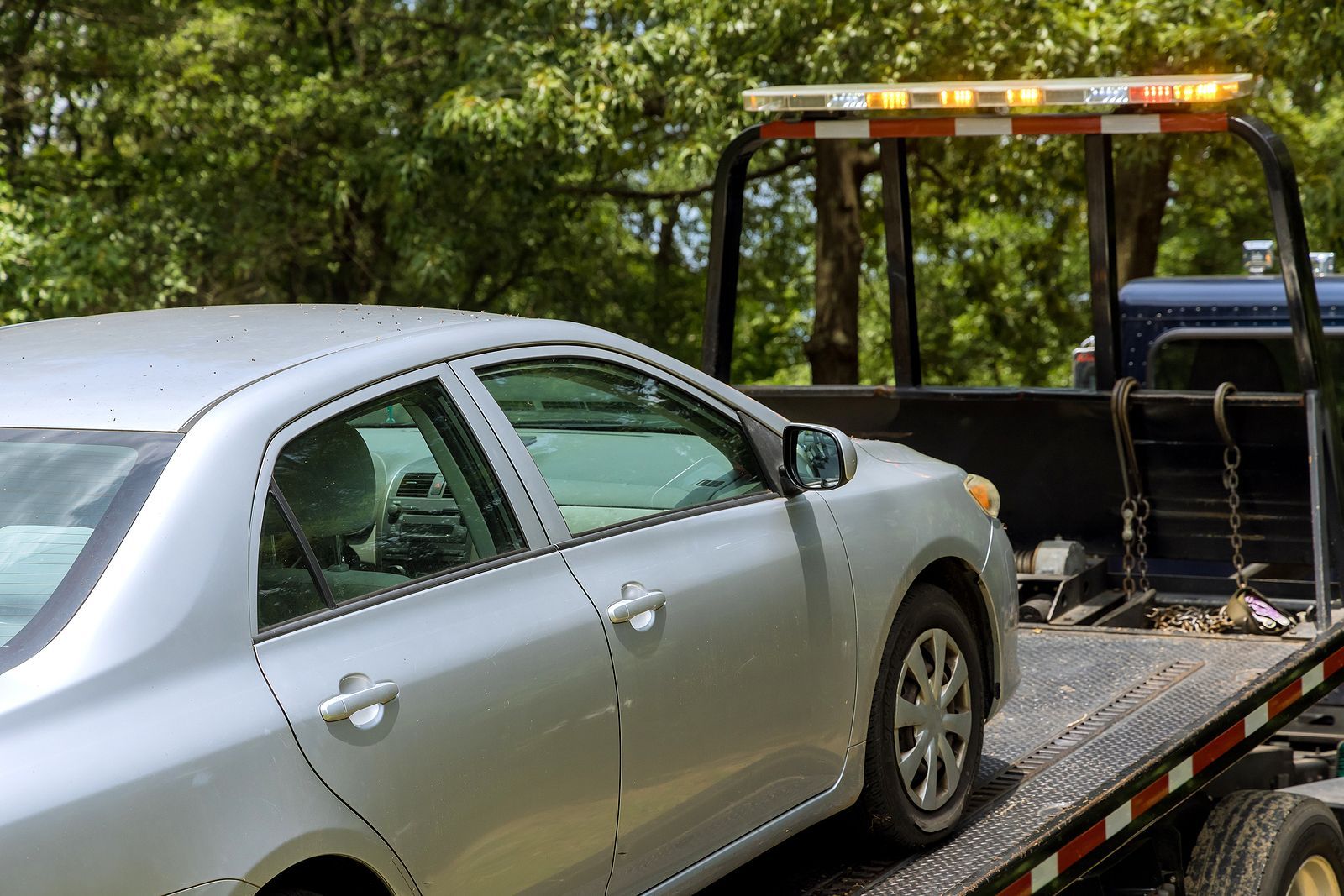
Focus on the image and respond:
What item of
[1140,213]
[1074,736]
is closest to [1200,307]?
[1074,736]

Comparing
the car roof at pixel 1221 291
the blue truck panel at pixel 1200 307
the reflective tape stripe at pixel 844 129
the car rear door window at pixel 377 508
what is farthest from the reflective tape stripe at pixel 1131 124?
the car rear door window at pixel 377 508

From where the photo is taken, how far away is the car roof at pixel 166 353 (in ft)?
8.28

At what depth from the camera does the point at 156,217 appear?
15219 millimetres

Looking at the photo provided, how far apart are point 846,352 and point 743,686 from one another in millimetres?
12322

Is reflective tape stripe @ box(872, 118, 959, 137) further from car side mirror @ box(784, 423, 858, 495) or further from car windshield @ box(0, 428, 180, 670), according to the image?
car windshield @ box(0, 428, 180, 670)

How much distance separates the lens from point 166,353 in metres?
2.79

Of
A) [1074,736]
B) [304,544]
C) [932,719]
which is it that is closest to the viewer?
[304,544]

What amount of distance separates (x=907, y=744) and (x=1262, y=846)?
1.01 m

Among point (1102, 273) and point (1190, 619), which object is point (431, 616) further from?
point (1102, 273)

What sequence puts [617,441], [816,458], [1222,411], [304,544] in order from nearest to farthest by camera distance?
[304,544]
[617,441]
[816,458]
[1222,411]

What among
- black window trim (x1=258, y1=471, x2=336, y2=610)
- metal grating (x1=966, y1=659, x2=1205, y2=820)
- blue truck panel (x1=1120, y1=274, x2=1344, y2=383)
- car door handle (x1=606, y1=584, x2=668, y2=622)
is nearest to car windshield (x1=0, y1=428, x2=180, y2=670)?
black window trim (x1=258, y1=471, x2=336, y2=610)

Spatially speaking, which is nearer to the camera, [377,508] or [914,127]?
[377,508]

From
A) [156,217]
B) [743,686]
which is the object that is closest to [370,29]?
[156,217]

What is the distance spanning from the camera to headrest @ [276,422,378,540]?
2568mm
